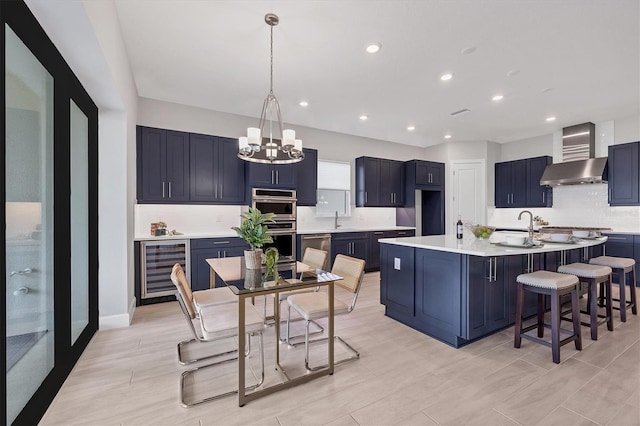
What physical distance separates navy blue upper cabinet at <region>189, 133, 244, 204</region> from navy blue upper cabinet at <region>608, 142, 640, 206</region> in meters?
6.65

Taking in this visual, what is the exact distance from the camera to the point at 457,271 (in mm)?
2566

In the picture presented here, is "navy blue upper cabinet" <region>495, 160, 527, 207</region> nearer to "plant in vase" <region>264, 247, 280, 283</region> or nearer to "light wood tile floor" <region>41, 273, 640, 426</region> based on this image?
"light wood tile floor" <region>41, 273, 640, 426</region>

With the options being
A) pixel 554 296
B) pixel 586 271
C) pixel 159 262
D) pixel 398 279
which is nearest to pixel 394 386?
pixel 398 279

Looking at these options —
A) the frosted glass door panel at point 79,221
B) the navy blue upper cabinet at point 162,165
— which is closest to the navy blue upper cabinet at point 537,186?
the navy blue upper cabinet at point 162,165

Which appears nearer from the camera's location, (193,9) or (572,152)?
(193,9)

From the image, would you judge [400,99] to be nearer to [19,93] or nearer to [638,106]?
[638,106]

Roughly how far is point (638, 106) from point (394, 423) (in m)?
6.23

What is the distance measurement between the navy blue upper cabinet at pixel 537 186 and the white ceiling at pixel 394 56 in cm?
126

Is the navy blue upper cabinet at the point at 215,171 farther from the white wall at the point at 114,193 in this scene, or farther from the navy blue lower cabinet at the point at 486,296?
the navy blue lower cabinet at the point at 486,296

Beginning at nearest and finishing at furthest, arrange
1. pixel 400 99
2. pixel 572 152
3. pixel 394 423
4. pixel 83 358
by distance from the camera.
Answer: pixel 394 423, pixel 83 358, pixel 400 99, pixel 572 152

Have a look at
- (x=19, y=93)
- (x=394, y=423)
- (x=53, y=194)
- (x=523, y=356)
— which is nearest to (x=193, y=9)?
(x=19, y=93)

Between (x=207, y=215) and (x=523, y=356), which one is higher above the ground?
(x=207, y=215)

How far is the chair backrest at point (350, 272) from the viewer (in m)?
2.38

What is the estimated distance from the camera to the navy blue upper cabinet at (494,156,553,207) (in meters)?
6.16
